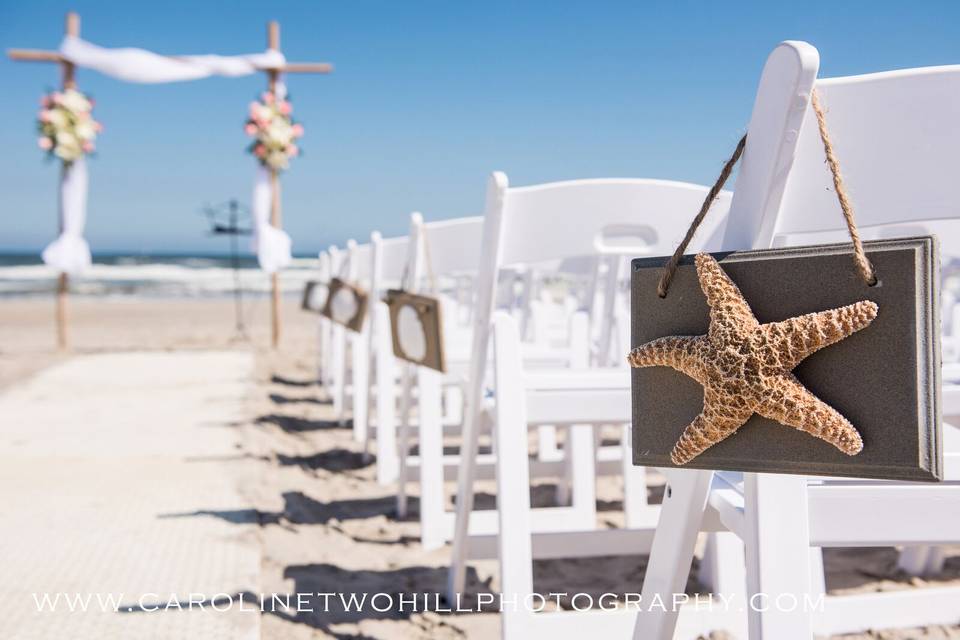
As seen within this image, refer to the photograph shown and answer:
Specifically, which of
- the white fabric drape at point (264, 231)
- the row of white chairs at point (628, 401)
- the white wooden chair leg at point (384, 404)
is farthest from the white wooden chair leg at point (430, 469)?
the white fabric drape at point (264, 231)

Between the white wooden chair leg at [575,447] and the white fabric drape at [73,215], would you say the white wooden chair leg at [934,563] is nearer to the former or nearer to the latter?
the white wooden chair leg at [575,447]

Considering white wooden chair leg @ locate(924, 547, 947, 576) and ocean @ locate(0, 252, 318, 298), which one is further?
ocean @ locate(0, 252, 318, 298)

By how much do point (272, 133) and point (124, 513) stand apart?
5.05 meters

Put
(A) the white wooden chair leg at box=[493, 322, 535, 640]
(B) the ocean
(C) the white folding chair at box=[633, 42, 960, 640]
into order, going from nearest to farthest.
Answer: (C) the white folding chair at box=[633, 42, 960, 640] → (A) the white wooden chair leg at box=[493, 322, 535, 640] → (B) the ocean

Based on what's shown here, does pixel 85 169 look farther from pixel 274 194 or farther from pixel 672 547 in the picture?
pixel 672 547

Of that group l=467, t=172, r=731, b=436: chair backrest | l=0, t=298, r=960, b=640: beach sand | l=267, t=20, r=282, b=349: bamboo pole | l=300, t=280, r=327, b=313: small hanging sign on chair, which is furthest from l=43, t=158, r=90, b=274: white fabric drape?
l=467, t=172, r=731, b=436: chair backrest

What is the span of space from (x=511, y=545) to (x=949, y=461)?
0.69 metres

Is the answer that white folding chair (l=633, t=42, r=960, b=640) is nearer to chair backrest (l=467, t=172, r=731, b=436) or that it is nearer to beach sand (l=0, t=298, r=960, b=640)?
chair backrest (l=467, t=172, r=731, b=436)

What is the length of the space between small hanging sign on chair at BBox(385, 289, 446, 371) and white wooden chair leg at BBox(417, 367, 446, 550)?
9.0 inches

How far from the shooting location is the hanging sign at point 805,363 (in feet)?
2.26

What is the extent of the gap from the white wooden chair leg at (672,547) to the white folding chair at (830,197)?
7 centimetres

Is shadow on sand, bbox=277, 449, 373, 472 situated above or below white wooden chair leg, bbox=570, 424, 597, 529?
below

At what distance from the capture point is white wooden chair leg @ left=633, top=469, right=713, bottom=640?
0.96 metres

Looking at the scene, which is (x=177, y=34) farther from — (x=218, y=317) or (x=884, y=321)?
(x=884, y=321)
